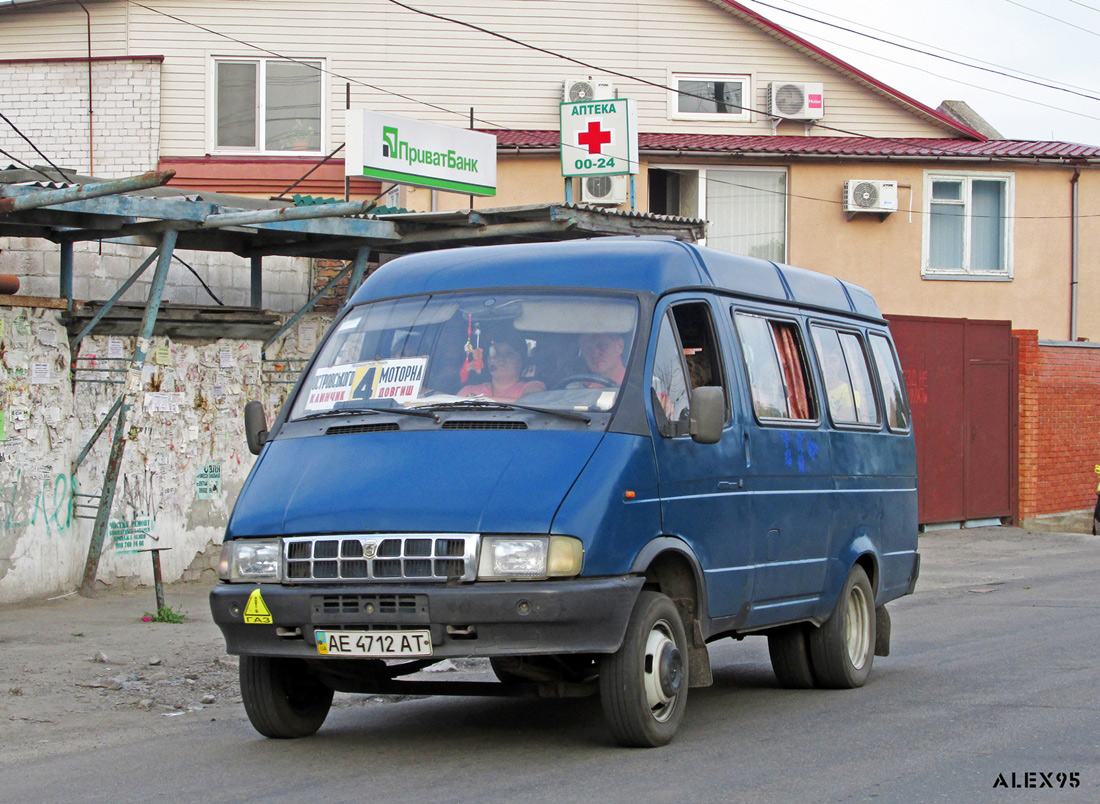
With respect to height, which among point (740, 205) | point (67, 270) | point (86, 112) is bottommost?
point (67, 270)

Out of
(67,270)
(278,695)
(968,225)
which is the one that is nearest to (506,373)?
(278,695)

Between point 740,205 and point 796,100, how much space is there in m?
2.70

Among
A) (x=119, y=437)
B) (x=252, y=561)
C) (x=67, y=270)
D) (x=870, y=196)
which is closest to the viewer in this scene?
(x=252, y=561)

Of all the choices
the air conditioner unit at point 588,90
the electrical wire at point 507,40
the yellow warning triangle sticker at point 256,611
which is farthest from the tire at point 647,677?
the electrical wire at point 507,40

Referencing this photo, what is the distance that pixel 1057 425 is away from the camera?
22578 millimetres

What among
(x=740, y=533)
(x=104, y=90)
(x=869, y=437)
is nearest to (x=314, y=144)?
(x=104, y=90)

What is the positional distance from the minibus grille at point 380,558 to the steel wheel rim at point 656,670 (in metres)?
0.94

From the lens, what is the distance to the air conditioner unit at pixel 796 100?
24.3m

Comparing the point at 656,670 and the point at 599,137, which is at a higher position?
the point at 599,137

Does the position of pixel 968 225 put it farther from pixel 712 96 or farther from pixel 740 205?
pixel 712 96

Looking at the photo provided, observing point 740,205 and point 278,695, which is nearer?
point 278,695

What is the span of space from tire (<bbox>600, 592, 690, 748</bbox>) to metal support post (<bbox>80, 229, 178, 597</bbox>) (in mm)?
6762

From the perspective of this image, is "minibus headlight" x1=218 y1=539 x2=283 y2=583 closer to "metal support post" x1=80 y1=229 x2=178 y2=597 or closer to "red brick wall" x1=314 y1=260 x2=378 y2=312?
"metal support post" x1=80 y1=229 x2=178 y2=597

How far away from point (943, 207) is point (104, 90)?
13.1 metres
